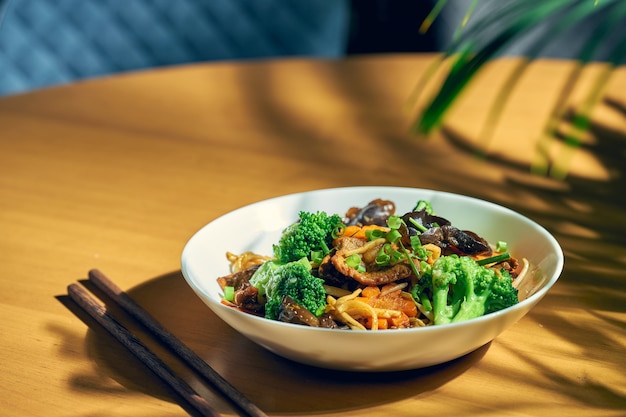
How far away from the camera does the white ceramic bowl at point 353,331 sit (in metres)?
0.97

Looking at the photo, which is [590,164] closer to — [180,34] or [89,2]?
[180,34]

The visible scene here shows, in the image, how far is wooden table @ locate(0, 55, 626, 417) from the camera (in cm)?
107

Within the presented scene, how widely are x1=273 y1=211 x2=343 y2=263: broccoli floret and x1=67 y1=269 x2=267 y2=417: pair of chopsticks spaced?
0.67 feet

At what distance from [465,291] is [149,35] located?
257 cm

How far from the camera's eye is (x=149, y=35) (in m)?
3.36

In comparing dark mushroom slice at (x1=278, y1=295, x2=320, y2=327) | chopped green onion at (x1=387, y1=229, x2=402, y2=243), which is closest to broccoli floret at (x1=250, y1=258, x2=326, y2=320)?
dark mushroom slice at (x1=278, y1=295, x2=320, y2=327)

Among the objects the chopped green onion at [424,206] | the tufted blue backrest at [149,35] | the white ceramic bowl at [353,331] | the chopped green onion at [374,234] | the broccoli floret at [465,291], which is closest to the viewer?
the white ceramic bowl at [353,331]

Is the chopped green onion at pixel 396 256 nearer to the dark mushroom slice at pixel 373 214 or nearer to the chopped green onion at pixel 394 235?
the chopped green onion at pixel 394 235

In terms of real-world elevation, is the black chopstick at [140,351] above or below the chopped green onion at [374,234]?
below

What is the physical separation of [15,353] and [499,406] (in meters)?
0.70

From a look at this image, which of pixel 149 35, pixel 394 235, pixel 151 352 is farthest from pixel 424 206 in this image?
pixel 149 35

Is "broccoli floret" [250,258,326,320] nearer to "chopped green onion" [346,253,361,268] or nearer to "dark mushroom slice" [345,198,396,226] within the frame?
"chopped green onion" [346,253,361,268]

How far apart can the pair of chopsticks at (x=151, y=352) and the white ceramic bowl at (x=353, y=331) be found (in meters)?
0.08

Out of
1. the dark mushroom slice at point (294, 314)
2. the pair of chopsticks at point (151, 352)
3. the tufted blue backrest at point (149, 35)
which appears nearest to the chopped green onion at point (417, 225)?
the dark mushroom slice at point (294, 314)
